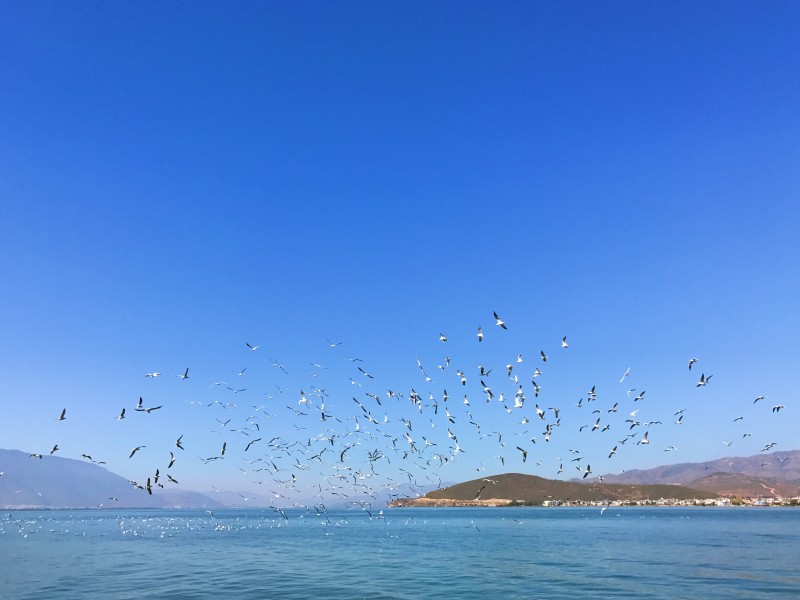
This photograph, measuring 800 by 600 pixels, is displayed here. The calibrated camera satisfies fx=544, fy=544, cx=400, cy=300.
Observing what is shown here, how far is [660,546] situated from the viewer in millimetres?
59500

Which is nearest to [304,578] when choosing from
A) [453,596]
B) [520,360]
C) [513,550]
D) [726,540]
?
[453,596]

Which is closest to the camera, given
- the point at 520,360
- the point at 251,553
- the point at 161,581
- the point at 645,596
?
the point at 645,596

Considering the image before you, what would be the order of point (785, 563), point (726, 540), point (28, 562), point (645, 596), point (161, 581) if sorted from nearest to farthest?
point (645, 596) → point (161, 581) → point (785, 563) → point (28, 562) → point (726, 540)

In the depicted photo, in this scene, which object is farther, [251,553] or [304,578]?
[251,553]

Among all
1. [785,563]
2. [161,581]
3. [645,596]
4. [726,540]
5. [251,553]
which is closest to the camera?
[645,596]

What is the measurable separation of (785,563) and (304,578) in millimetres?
36984

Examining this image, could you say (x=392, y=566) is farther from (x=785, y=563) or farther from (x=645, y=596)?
(x=785, y=563)

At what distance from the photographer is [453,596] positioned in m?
30.1

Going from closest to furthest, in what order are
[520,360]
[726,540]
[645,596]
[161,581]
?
[645,596], [520,360], [161,581], [726,540]

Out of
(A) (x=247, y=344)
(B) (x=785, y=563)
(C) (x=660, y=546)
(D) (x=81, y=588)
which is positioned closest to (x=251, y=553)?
(D) (x=81, y=588)

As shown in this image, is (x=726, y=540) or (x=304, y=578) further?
(x=726, y=540)

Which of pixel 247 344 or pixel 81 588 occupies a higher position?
pixel 247 344

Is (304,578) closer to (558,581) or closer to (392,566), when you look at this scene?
(392,566)

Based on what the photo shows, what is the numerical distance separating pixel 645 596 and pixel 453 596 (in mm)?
10414
